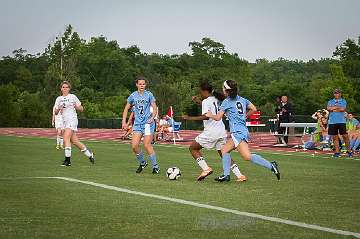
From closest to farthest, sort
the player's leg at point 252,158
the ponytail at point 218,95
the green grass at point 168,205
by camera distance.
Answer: the green grass at point 168,205 < the player's leg at point 252,158 < the ponytail at point 218,95

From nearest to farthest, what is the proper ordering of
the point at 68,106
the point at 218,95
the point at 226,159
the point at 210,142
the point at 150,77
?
the point at 226,159
the point at 218,95
the point at 210,142
the point at 68,106
the point at 150,77

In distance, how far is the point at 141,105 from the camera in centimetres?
1513

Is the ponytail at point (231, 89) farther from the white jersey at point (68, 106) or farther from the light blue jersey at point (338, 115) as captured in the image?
the light blue jersey at point (338, 115)

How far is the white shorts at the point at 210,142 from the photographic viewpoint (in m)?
13.3

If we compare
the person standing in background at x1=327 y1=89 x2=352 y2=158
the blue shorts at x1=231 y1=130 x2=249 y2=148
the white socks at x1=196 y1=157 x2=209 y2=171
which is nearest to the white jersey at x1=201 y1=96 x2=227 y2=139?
the white socks at x1=196 y1=157 x2=209 y2=171

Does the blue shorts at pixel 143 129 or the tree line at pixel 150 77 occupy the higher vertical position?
the tree line at pixel 150 77

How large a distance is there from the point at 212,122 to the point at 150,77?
8528 cm

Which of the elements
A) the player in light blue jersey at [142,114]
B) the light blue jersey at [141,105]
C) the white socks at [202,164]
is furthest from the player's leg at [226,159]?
the light blue jersey at [141,105]

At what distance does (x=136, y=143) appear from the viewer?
15242 mm

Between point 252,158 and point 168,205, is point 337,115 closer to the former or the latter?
point 252,158

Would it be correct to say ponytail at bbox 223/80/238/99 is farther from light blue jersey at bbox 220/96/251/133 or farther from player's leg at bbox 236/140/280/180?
player's leg at bbox 236/140/280/180

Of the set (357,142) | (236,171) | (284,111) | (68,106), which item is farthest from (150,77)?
(236,171)

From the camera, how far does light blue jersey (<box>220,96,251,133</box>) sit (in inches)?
500

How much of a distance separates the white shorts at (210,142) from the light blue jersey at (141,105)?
2.15 meters
